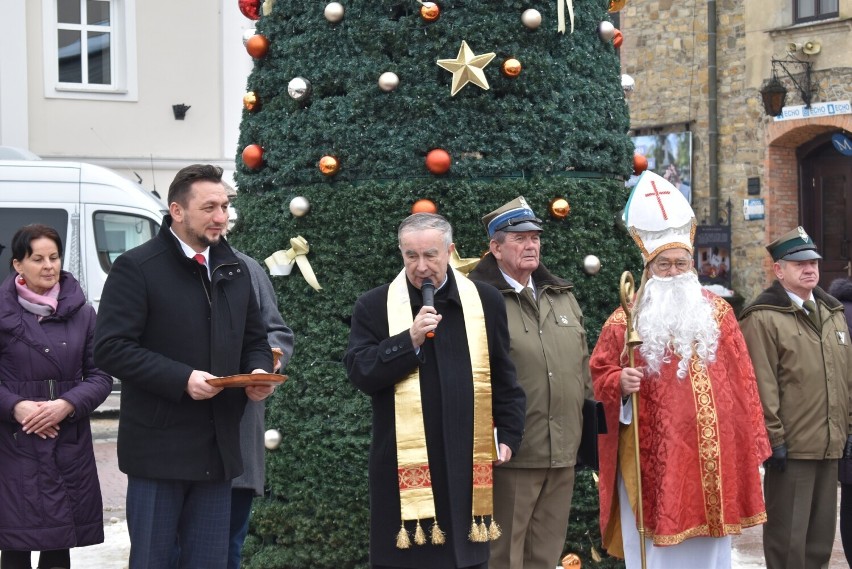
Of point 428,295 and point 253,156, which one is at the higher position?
point 253,156

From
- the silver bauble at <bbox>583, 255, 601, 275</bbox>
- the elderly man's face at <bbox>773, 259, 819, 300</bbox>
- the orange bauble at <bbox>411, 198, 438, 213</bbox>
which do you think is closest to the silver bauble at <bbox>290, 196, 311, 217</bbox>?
the orange bauble at <bbox>411, 198, 438, 213</bbox>

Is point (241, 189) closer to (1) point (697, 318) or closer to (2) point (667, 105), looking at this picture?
(1) point (697, 318)

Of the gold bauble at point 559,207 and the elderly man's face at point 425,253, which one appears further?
the gold bauble at point 559,207

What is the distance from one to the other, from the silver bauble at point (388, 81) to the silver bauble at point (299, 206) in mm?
709

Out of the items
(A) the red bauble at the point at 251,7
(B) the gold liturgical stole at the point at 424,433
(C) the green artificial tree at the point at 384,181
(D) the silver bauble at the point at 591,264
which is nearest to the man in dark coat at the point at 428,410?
A: (B) the gold liturgical stole at the point at 424,433

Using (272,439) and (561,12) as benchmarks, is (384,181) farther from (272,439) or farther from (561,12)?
(272,439)

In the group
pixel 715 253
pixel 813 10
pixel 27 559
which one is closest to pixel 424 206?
pixel 27 559

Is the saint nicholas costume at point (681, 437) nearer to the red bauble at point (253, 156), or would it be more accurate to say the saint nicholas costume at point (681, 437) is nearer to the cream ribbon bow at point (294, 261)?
the cream ribbon bow at point (294, 261)

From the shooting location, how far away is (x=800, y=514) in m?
6.43

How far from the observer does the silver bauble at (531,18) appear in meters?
6.72

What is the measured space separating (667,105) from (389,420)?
736 inches

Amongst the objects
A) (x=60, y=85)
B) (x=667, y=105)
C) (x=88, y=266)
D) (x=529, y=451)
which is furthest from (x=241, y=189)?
(x=667, y=105)

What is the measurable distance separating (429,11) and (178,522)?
296 cm

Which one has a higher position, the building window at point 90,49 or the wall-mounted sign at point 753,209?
the building window at point 90,49
